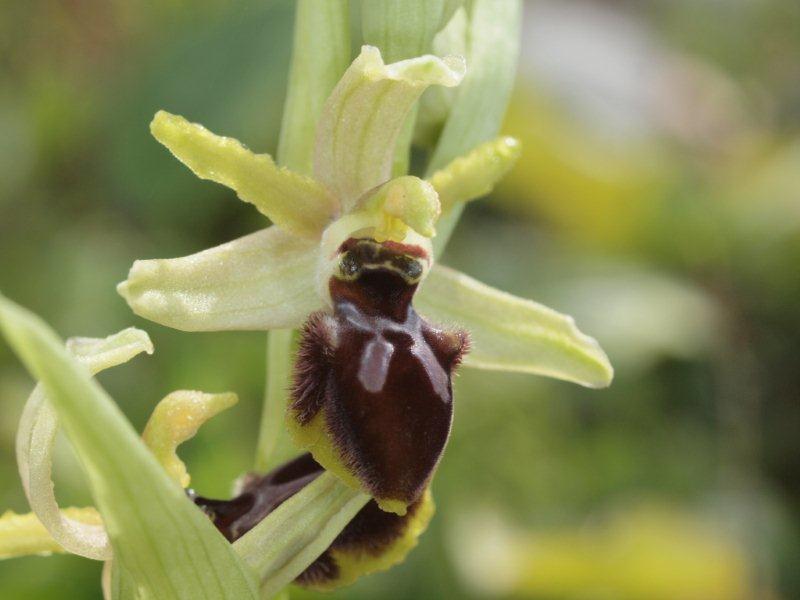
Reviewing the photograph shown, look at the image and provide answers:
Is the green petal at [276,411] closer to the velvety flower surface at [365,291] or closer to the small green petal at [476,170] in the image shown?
the velvety flower surface at [365,291]

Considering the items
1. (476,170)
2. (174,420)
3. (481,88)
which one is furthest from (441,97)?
(174,420)

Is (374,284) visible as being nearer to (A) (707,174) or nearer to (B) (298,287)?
(B) (298,287)

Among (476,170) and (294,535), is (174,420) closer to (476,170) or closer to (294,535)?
(294,535)

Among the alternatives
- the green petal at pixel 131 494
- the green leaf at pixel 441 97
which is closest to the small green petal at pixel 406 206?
the green leaf at pixel 441 97

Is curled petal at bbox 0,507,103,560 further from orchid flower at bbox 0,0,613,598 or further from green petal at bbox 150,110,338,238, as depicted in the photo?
green petal at bbox 150,110,338,238

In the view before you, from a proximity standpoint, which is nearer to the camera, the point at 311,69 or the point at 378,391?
the point at 378,391

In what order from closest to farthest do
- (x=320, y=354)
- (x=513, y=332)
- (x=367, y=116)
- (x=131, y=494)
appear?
(x=131, y=494) < (x=320, y=354) < (x=367, y=116) < (x=513, y=332)
